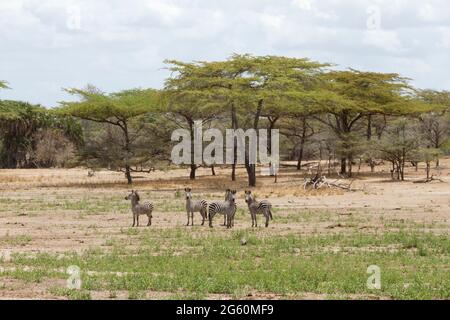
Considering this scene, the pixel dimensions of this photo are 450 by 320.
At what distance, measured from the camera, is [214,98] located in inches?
1790

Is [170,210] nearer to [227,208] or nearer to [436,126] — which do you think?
[227,208]

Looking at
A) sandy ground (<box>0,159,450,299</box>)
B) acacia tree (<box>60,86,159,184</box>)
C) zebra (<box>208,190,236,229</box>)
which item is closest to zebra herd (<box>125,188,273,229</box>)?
zebra (<box>208,190,236,229</box>)

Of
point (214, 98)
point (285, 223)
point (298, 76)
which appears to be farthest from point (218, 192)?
point (285, 223)

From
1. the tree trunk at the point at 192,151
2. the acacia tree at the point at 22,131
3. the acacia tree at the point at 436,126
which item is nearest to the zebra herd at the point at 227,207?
the tree trunk at the point at 192,151

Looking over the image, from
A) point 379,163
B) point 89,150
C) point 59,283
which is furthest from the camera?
point 379,163

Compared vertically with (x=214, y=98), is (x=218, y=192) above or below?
below

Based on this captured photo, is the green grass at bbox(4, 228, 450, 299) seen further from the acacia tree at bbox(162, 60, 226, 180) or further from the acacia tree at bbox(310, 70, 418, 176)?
the acacia tree at bbox(310, 70, 418, 176)

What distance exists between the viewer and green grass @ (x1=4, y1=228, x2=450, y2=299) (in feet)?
42.3

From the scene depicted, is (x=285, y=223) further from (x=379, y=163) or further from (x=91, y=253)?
(x=379, y=163)

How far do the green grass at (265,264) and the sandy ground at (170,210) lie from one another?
937mm

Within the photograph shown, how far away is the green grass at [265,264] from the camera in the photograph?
12.9 metres

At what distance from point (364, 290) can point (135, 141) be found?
132ft

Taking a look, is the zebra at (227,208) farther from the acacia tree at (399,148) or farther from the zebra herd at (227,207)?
the acacia tree at (399,148)

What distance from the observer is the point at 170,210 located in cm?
2897
